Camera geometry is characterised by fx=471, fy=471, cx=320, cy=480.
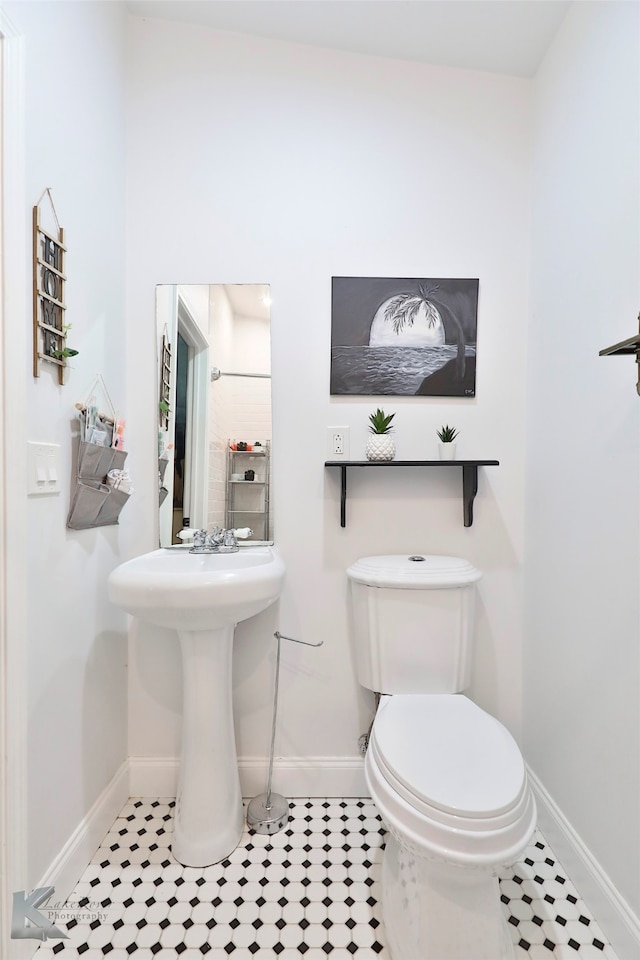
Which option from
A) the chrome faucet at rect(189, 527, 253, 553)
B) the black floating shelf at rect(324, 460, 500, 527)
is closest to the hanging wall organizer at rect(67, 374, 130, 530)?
the chrome faucet at rect(189, 527, 253, 553)

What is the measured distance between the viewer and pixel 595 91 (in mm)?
1259

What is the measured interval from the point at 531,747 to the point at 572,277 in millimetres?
1476

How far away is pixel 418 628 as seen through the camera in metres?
1.41

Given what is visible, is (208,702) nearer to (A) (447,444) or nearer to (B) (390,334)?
(A) (447,444)

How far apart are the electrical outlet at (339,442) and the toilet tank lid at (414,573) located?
1.17 feet

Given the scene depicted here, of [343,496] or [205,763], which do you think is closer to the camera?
[205,763]

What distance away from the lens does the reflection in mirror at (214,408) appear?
159 cm

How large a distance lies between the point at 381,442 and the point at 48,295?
3.30 ft

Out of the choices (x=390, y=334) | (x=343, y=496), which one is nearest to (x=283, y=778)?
(x=343, y=496)

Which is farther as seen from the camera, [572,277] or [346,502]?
[346,502]

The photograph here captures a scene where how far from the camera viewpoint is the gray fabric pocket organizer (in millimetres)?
1272

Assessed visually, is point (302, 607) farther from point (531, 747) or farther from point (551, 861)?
point (551, 861)

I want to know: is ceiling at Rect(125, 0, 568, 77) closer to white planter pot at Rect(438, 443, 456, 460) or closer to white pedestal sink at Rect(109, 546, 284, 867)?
white planter pot at Rect(438, 443, 456, 460)

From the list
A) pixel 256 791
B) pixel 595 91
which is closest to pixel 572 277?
pixel 595 91
